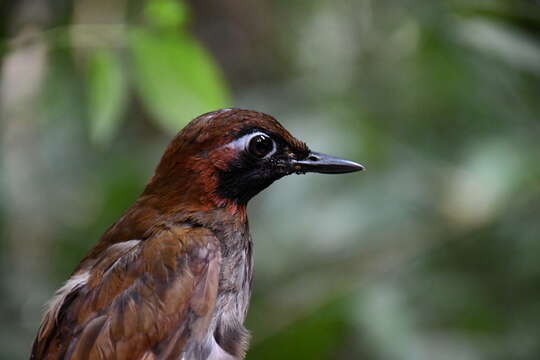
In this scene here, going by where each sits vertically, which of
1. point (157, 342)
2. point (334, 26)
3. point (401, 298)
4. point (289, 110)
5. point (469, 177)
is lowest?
point (157, 342)

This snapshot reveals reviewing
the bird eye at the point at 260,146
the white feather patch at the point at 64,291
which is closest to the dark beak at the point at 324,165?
the bird eye at the point at 260,146

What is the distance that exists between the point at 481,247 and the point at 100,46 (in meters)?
2.90

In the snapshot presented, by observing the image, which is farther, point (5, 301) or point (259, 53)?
point (259, 53)

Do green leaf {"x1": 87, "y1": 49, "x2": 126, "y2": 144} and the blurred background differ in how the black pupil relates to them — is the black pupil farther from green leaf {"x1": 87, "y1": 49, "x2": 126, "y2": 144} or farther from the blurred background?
green leaf {"x1": 87, "y1": 49, "x2": 126, "y2": 144}

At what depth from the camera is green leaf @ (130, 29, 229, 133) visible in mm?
3551

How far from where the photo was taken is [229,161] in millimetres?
3572

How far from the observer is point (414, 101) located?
6.43 metres

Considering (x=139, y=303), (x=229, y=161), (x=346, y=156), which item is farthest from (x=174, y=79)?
(x=346, y=156)

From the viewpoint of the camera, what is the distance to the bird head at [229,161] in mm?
3539

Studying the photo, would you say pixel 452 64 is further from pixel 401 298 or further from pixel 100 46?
pixel 100 46

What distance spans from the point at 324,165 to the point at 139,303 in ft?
2.91

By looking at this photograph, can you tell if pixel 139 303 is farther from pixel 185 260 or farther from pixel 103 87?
pixel 103 87

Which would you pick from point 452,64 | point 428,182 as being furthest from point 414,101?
point 428,182

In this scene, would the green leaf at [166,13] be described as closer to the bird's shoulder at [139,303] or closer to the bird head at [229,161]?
the bird head at [229,161]
